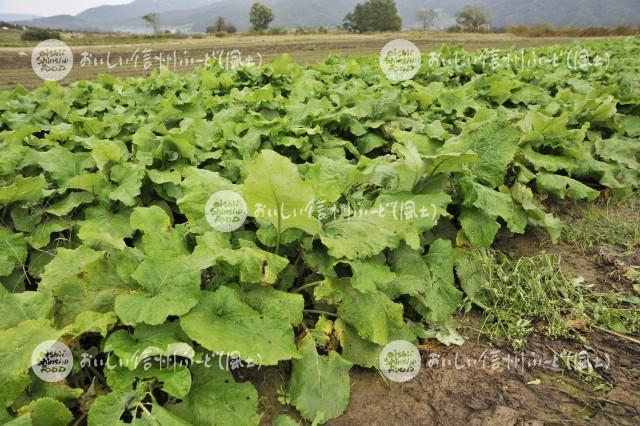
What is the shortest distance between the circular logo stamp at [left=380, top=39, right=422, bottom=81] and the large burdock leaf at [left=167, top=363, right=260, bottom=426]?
469 centimetres

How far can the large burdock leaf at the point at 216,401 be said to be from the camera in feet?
5.98

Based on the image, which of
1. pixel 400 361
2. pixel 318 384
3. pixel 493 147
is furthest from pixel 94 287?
pixel 493 147

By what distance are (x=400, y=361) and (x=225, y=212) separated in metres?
1.19

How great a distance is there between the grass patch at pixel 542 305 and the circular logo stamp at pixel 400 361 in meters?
0.48

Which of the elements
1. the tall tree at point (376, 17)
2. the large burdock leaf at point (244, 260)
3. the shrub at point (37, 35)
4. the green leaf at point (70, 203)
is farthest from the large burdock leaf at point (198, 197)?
the tall tree at point (376, 17)

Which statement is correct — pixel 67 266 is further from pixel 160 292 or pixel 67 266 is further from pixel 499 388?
pixel 499 388

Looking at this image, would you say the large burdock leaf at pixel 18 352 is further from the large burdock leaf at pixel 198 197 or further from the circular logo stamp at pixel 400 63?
the circular logo stamp at pixel 400 63

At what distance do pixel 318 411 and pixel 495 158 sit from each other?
2.02m

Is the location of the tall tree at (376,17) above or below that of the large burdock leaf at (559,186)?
above

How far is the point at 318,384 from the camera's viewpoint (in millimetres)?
2053

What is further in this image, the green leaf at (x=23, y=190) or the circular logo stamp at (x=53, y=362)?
the green leaf at (x=23, y=190)

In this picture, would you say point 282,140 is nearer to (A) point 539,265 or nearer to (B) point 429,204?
(B) point 429,204

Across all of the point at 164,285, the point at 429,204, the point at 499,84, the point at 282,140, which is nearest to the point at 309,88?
the point at 282,140

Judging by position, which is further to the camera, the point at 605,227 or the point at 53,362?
the point at 605,227
